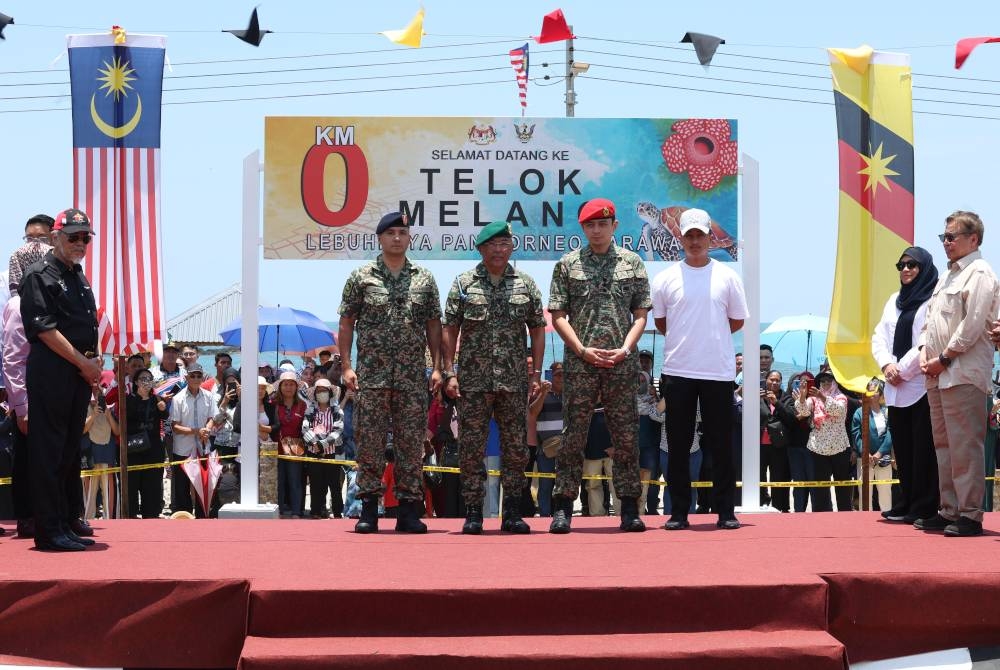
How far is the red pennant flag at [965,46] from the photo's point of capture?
27.9 ft

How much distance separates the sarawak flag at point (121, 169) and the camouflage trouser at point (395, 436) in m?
3.30

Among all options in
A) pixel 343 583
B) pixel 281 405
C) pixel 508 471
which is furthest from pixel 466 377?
pixel 281 405

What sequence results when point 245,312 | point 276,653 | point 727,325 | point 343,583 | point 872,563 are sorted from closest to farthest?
point 276,653 < point 343,583 < point 872,563 < point 727,325 < point 245,312

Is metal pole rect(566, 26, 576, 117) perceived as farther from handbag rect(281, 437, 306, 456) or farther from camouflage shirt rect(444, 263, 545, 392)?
camouflage shirt rect(444, 263, 545, 392)

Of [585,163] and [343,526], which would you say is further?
[585,163]

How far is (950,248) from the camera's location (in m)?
6.06

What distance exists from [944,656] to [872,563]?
1.55 feet

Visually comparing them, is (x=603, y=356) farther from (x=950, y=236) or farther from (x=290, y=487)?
(x=290, y=487)

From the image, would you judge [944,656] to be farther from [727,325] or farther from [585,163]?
[585,163]

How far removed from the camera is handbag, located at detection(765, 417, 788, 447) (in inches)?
423

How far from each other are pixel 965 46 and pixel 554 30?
305 cm

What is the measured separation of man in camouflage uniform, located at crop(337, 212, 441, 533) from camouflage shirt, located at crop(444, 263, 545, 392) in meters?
0.18

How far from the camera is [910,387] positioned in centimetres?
661

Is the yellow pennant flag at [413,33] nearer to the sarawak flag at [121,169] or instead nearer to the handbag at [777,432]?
the sarawak flag at [121,169]
